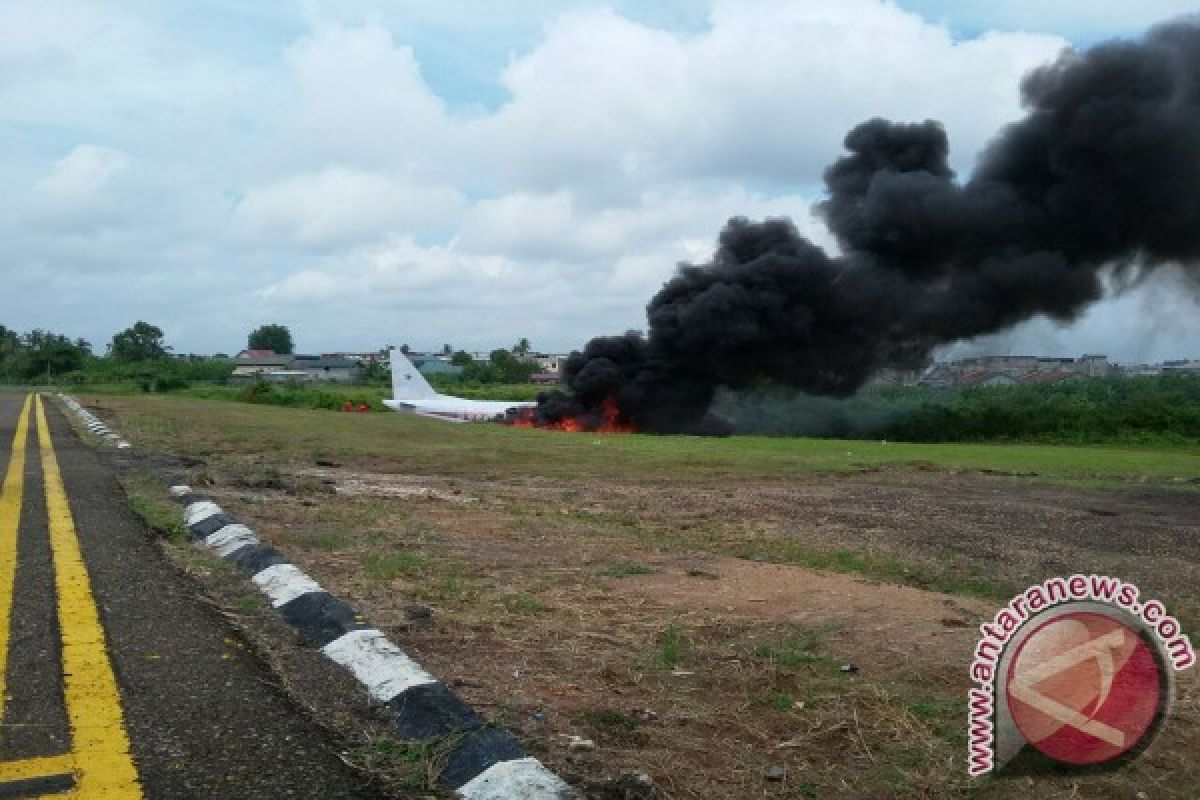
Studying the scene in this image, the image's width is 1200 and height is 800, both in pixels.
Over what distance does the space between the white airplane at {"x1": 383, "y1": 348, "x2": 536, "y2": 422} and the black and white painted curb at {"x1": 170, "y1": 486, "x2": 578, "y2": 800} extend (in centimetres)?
3351

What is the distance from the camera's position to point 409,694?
3666 mm

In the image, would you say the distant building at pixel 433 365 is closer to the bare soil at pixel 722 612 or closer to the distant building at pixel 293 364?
the distant building at pixel 293 364

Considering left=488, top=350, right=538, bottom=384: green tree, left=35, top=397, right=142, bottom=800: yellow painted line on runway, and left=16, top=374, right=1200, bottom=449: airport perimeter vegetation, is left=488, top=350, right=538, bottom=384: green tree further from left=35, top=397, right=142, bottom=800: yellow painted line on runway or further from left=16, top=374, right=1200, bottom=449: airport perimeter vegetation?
left=35, top=397, right=142, bottom=800: yellow painted line on runway

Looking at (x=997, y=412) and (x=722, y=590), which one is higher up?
(x=997, y=412)

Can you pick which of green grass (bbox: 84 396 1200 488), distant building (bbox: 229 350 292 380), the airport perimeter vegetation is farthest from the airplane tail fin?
distant building (bbox: 229 350 292 380)

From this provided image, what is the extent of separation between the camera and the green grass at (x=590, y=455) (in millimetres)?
16656

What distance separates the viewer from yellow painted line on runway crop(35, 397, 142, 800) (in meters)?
2.93

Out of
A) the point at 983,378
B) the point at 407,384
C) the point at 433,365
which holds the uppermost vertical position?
the point at 433,365

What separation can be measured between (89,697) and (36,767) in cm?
61

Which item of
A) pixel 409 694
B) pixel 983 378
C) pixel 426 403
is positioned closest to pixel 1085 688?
pixel 409 694

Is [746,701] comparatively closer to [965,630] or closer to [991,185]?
[965,630]

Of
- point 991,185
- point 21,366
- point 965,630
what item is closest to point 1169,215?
point 991,185

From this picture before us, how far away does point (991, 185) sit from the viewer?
114ft

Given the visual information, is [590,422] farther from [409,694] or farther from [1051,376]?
[409,694]
